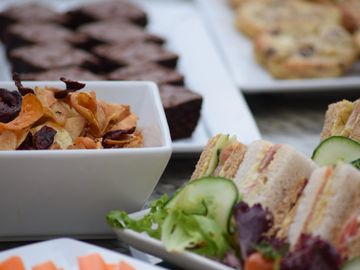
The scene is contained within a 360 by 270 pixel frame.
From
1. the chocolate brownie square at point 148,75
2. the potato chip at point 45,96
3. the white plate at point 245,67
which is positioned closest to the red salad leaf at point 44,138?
the potato chip at point 45,96

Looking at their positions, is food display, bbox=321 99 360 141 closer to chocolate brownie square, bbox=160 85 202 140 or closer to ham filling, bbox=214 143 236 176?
ham filling, bbox=214 143 236 176

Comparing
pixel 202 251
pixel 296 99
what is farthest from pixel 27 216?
pixel 296 99

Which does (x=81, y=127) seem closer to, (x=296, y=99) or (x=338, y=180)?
(x=338, y=180)

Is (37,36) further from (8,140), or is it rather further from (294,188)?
(294,188)

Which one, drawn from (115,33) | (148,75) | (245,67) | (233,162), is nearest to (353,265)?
(233,162)

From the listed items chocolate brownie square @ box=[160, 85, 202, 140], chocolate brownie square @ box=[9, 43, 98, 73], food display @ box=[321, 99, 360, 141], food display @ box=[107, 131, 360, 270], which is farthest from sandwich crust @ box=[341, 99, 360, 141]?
chocolate brownie square @ box=[9, 43, 98, 73]

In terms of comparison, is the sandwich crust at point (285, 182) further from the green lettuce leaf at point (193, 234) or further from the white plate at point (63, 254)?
the white plate at point (63, 254)

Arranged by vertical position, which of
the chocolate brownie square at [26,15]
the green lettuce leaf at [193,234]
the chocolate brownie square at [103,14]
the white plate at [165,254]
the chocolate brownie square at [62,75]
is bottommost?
the chocolate brownie square at [103,14]
